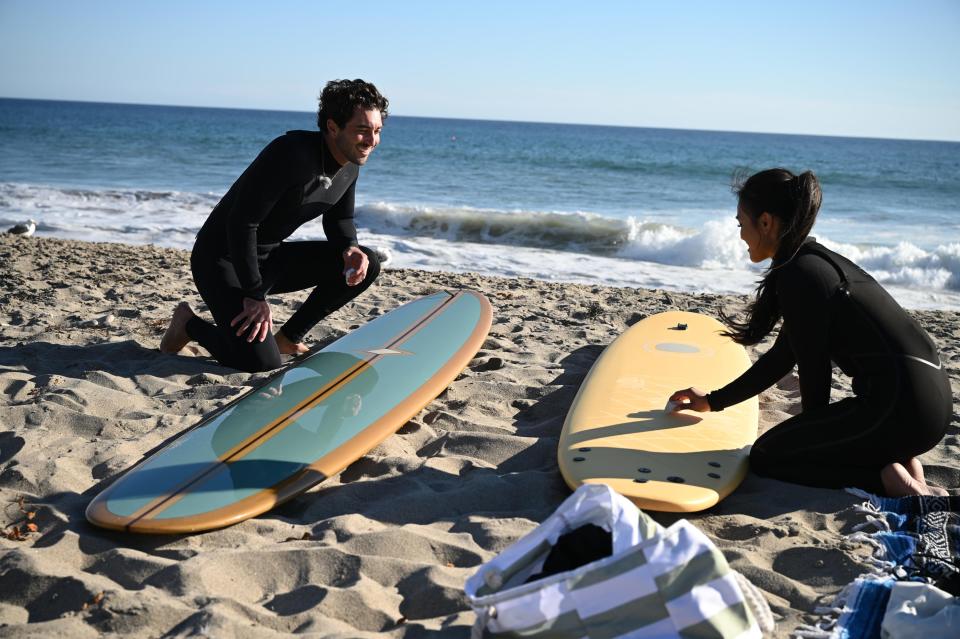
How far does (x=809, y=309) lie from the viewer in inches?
92.0

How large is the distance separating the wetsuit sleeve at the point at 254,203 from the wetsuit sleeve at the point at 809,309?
75.5 inches

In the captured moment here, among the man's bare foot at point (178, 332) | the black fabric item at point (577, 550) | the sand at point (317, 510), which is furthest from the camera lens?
the man's bare foot at point (178, 332)

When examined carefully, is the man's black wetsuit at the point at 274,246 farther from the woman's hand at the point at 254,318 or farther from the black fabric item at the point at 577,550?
the black fabric item at the point at 577,550

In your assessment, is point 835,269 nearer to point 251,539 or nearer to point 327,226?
point 251,539

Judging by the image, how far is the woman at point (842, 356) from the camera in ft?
7.65

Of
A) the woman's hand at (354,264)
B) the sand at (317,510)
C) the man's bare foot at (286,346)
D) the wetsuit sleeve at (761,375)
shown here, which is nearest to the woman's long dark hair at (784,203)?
the wetsuit sleeve at (761,375)

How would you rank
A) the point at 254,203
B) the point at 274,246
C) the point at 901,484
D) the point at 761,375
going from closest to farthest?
the point at 901,484, the point at 761,375, the point at 254,203, the point at 274,246

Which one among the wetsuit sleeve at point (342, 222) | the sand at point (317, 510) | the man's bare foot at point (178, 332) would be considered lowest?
the sand at point (317, 510)

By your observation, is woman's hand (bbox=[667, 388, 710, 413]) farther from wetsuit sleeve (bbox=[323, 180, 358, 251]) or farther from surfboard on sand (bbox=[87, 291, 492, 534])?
wetsuit sleeve (bbox=[323, 180, 358, 251])

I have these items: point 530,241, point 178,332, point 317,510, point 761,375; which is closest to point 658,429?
point 761,375

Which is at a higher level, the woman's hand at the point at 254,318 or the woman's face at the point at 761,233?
the woman's face at the point at 761,233

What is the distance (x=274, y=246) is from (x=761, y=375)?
7.08ft

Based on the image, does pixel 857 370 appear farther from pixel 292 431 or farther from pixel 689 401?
pixel 292 431

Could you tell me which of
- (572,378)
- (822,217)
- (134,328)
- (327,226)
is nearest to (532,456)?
(572,378)
